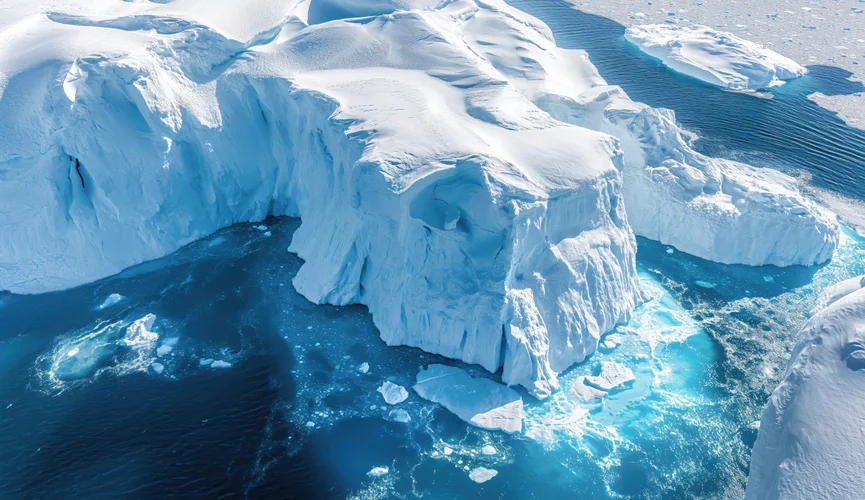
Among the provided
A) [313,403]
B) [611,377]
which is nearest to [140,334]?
[313,403]

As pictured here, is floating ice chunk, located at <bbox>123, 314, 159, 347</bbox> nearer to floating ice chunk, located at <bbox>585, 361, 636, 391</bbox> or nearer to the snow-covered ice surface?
floating ice chunk, located at <bbox>585, 361, 636, 391</bbox>

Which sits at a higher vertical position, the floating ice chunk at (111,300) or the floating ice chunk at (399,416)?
the floating ice chunk at (399,416)

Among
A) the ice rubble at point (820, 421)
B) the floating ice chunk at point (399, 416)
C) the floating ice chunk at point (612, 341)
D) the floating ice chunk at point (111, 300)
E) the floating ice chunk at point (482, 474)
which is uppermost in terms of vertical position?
the ice rubble at point (820, 421)

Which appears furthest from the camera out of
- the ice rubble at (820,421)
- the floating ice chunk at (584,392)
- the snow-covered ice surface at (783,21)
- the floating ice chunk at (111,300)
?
the snow-covered ice surface at (783,21)

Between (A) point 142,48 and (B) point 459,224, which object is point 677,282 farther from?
(A) point 142,48

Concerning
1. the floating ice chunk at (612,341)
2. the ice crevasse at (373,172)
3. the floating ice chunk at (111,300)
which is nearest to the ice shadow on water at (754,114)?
the ice crevasse at (373,172)

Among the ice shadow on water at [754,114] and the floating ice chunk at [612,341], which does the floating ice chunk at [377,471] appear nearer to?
the floating ice chunk at [612,341]

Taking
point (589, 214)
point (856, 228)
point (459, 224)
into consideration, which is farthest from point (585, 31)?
point (459, 224)
